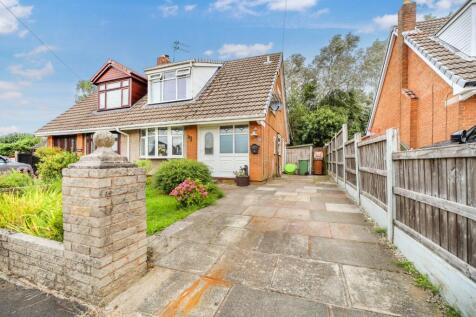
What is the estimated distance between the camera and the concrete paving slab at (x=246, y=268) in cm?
229

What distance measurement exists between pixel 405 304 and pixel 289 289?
998mm

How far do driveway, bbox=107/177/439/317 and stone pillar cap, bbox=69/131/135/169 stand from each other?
4.29ft

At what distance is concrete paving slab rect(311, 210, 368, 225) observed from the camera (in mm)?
4184

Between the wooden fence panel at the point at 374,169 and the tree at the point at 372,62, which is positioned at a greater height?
the tree at the point at 372,62

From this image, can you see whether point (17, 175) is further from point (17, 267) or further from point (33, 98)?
point (33, 98)

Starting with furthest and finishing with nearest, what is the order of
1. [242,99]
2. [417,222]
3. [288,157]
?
[288,157] → [242,99] → [417,222]

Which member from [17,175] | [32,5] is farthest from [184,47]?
[17,175]

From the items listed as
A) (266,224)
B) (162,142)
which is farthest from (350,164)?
(162,142)

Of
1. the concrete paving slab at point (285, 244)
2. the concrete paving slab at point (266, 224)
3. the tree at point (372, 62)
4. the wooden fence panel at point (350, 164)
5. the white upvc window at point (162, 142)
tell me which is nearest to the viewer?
the concrete paving slab at point (285, 244)

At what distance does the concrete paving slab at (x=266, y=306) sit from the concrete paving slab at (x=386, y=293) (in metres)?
0.40

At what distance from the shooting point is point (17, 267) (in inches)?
105

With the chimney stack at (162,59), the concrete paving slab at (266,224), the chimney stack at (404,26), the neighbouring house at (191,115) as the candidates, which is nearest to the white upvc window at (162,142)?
the neighbouring house at (191,115)

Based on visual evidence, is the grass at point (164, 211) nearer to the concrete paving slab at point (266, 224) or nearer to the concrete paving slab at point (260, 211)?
the concrete paving slab at point (260, 211)

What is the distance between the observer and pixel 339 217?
444cm
